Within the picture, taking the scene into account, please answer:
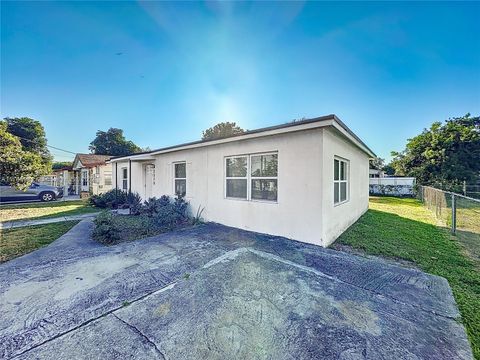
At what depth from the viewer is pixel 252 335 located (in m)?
2.33

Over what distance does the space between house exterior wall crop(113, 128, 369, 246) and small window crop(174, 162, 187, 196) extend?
28 centimetres

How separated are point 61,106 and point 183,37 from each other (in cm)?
966

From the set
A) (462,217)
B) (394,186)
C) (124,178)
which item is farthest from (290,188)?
(394,186)

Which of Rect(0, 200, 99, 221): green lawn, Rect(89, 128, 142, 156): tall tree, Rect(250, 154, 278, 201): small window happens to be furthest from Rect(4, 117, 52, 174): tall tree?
Rect(250, 154, 278, 201): small window

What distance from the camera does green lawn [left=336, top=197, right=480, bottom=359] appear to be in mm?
3016

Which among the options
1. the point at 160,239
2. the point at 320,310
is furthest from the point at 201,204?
the point at 320,310

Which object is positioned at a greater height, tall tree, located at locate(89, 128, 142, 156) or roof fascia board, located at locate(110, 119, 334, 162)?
tall tree, located at locate(89, 128, 142, 156)

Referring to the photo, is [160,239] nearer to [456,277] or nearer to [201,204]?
[201,204]

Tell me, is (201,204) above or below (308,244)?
above

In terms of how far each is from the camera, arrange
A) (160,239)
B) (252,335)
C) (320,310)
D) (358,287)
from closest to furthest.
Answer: (252,335) < (320,310) < (358,287) < (160,239)

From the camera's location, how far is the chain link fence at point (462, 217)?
20.1 feet

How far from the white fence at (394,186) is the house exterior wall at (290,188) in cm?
1699

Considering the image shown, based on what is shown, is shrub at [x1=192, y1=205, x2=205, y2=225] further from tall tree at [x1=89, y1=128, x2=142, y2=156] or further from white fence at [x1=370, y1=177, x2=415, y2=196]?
tall tree at [x1=89, y1=128, x2=142, y2=156]

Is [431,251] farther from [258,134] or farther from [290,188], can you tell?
[258,134]
